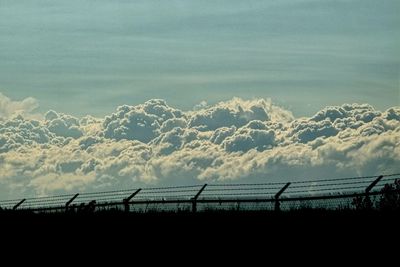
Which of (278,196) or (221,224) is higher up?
(278,196)

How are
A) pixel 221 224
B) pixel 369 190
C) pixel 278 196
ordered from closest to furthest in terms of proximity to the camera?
pixel 221 224, pixel 369 190, pixel 278 196

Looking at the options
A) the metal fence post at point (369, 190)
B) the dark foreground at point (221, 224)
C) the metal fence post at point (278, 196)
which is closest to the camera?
the dark foreground at point (221, 224)

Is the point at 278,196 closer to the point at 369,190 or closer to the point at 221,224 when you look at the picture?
the point at 369,190

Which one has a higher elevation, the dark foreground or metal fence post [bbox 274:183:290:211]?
metal fence post [bbox 274:183:290:211]

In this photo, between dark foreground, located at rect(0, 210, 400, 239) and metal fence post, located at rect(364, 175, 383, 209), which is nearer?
dark foreground, located at rect(0, 210, 400, 239)

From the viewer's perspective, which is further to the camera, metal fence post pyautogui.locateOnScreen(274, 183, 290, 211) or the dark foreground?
metal fence post pyautogui.locateOnScreen(274, 183, 290, 211)

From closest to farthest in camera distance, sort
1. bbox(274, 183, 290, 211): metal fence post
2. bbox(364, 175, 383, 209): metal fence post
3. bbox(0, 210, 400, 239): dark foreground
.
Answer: bbox(0, 210, 400, 239): dark foreground, bbox(364, 175, 383, 209): metal fence post, bbox(274, 183, 290, 211): metal fence post

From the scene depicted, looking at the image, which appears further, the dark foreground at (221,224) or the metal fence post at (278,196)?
the metal fence post at (278,196)

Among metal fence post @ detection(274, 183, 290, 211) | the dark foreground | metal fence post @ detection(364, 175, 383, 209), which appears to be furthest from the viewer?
metal fence post @ detection(274, 183, 290, 211)

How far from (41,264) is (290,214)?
40.5ft

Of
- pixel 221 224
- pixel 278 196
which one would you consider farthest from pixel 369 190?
pixel 221 224

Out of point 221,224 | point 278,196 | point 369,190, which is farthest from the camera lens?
point 278,196

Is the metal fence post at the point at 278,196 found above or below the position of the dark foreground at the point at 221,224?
above

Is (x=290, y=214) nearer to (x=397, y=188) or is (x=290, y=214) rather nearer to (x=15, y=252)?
(x=397, y=188)
